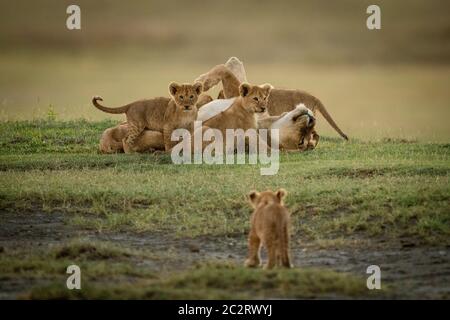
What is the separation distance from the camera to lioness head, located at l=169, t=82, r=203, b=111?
12172 millimetres

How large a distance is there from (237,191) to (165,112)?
2.38 meters

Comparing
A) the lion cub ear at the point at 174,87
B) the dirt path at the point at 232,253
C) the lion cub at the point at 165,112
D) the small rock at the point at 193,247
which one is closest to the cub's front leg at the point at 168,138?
the lion cub at the point at 165,112

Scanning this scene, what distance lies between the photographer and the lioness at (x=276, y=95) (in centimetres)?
1329

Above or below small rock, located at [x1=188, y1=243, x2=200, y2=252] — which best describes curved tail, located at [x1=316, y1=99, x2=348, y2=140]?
above

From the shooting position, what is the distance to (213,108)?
12641 mm

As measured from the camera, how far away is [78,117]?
15.2m

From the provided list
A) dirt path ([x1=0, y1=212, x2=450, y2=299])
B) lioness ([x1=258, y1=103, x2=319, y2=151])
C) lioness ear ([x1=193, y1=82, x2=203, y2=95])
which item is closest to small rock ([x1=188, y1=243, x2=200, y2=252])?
dirt path ([x1=0, y1=212, x2=450, y2=299])

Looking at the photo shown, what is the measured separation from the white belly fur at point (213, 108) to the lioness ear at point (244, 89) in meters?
0.43

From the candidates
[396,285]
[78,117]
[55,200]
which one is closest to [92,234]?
[55,200]

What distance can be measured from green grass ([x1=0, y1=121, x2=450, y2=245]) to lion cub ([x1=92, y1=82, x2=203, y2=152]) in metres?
0.33

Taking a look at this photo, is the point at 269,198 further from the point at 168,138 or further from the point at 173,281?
the point at 168,138

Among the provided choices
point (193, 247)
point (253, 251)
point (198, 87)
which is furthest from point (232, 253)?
point (198, 87)

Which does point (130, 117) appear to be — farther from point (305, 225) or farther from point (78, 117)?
point (305, 225)

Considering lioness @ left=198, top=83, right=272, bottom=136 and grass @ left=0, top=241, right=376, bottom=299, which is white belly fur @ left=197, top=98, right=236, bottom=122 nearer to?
lioness @ left=198, top=83, right=272, bottom=136
